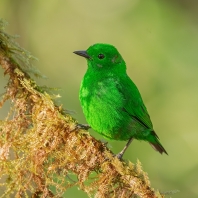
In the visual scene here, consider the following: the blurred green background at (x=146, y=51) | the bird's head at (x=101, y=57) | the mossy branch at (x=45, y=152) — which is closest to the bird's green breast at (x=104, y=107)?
the bird's head at (x=101, y=57)

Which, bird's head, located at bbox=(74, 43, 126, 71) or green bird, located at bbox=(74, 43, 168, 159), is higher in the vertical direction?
bird's head, located at bbox=(74, 43, 126, 71)

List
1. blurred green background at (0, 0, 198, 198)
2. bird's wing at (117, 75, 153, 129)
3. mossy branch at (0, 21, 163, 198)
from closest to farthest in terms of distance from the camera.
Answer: mossy branch at (0, 21, 163, 198) < bird's wing at (117, 75, 153, 129) < blurred green background at (0, 0, 198, 198)

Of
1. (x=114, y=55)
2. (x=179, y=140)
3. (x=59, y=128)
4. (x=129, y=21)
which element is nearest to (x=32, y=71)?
(x=59, y=128)

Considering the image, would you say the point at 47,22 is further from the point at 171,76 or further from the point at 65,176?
the point at 65,176

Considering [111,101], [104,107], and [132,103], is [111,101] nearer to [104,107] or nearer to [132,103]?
[104,107]

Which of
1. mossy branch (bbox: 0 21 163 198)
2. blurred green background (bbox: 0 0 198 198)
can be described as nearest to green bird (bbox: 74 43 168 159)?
mossy branch (bbox: 0 21 163 198)

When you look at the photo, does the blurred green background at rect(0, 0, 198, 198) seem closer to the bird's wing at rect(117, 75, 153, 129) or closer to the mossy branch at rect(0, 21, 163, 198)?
the bird's wing at rect(117, 75, 153, 129)
